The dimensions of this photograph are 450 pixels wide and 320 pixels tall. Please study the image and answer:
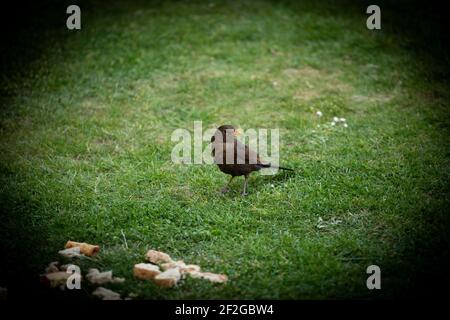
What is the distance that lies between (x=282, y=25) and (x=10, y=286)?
331 inches

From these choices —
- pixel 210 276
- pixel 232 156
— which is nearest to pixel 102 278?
pixel 210 276

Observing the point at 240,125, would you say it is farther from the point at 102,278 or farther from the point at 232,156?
the point at 102,278

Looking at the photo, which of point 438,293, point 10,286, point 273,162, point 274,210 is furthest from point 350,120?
point 10,286

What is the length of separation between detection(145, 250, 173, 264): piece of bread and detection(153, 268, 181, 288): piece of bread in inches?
10.2

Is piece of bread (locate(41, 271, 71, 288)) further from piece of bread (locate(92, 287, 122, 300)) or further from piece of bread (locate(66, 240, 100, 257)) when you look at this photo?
piece of bread (locate(66, 240, 100, 257))

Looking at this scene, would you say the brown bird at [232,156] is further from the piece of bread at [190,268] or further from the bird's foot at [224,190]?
the piece of bread at [190,268]

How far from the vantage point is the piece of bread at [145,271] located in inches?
196

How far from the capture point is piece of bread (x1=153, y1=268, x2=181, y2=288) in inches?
191

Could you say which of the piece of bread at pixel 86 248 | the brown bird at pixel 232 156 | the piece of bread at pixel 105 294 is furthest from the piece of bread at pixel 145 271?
the brown bird at pixel 232 156

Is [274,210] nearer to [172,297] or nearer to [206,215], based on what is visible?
[206,215]

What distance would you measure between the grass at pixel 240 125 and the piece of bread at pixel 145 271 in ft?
0.29

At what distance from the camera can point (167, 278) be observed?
191 inches

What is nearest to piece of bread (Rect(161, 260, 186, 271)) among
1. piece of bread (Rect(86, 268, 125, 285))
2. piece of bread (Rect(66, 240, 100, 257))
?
piece of bread (Rect(86, 268, 125, 285))

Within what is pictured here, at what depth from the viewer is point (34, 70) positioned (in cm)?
1009
